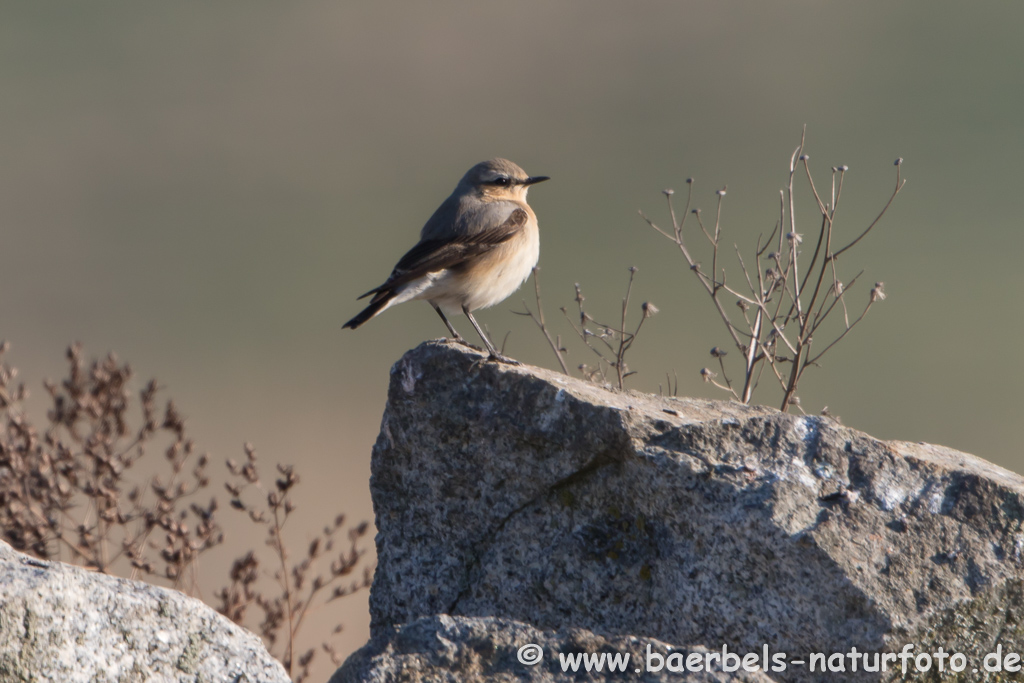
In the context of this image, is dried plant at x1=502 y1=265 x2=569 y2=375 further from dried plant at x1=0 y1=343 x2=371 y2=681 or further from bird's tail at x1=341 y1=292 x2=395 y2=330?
dried plant at x1=0 y1=343 x2=371 y2=681

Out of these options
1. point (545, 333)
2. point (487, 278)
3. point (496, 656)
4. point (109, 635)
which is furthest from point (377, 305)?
point (496, 656)

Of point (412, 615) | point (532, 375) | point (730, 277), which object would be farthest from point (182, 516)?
point (730, 277)

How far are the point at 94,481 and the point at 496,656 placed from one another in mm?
4378

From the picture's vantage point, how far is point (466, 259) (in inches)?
267

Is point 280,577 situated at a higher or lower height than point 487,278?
lower

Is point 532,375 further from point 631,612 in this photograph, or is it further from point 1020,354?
point 1020,354

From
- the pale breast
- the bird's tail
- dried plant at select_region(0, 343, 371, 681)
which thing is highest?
the pale breast

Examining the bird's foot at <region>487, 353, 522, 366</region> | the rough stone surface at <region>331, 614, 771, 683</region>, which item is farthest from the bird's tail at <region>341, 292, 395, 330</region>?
the rough stone surface at <region>331, 614, 771, 683</region>

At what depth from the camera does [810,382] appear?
823 inches

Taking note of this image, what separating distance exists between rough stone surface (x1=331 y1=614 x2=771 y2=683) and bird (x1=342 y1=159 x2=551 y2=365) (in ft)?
9.84

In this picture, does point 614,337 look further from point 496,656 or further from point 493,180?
point 496,656

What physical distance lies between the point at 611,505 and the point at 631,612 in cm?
42

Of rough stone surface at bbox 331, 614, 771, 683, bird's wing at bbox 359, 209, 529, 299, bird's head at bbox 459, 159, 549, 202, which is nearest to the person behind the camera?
rough stone surface at bbox 331, 614, 771, 683

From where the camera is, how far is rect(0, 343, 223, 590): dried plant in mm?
6602
